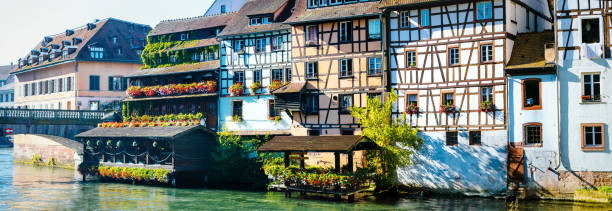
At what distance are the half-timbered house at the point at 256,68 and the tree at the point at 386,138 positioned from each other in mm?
8351

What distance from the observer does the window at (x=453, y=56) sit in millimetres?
37562

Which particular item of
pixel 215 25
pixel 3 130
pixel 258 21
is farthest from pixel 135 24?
pixel 258 21

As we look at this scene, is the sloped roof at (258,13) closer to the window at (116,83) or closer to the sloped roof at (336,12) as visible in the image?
the sloped roof at (336,12)

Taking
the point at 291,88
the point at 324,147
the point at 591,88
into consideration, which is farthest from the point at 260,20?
the point at 591,88

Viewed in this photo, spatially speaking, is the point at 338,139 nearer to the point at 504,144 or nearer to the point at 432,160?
the point at 432,160

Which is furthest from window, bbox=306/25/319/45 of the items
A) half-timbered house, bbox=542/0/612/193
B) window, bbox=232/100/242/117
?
half-timbered house, bbox=542/0/612/193

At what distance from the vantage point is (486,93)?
36.7m

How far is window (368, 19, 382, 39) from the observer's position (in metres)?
40.5

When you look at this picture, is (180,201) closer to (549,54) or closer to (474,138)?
(474,138)

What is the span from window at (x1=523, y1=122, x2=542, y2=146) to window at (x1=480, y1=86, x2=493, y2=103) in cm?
241

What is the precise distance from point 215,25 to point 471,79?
73.1 ft

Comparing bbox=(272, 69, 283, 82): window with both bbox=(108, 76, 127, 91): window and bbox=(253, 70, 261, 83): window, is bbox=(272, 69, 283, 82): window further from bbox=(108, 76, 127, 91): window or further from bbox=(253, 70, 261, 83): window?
bbox=(108, 76, 127, 91): window

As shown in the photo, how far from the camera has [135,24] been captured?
8112 centimetres

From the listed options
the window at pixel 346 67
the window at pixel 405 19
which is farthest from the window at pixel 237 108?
the window at pixel 405 19
